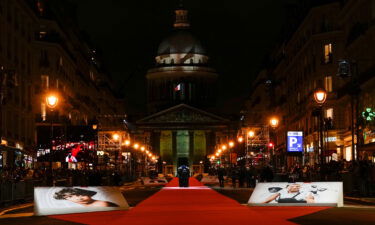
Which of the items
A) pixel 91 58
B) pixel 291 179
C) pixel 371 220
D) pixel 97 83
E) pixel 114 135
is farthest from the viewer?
pixel 97 83

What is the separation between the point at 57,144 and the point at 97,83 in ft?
257

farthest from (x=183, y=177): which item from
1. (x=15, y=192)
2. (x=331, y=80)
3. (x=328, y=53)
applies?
(x=15, y=192)

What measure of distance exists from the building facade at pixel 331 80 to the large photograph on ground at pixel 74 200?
16959 millimetres

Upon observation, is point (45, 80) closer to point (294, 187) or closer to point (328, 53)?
point (328, 53)

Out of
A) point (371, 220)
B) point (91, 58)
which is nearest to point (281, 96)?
point (91, 58)

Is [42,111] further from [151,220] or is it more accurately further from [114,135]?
[151,220]

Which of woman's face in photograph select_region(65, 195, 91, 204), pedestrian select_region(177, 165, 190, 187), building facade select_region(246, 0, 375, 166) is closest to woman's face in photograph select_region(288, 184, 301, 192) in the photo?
woman's face in photograph select_region(65, 195, 91, 204)

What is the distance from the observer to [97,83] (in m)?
149

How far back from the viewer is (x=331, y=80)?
85.6 metres

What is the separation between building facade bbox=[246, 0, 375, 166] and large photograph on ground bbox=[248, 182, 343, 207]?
1233 centimetres

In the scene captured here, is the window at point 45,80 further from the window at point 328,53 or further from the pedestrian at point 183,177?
the window at point 328,53

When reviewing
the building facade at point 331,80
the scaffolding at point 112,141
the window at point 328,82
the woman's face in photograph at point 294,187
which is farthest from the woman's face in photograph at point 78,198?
the scaffolding at point 112,141

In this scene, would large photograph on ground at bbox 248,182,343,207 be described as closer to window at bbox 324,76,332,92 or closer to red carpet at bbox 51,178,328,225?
red carpet at bbox 51,178,328,225

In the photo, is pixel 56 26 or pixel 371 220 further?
pixel 56 26
